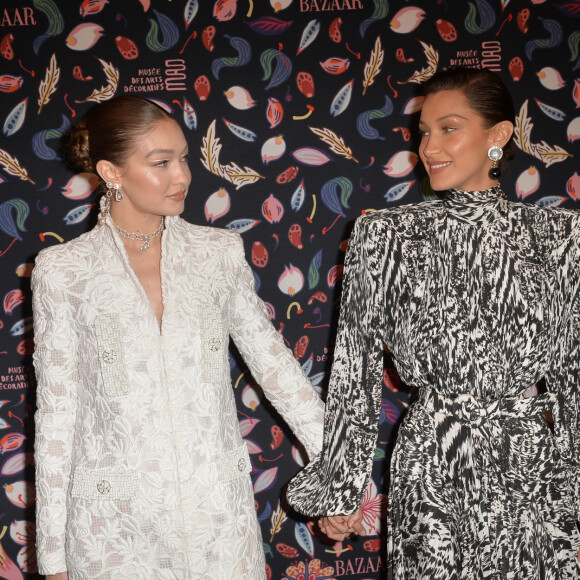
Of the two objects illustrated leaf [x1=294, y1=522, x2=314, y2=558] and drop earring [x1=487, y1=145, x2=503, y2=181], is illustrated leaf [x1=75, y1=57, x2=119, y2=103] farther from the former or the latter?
illustrated leaf [x1=294, y1=522, x2=314, y2=558]

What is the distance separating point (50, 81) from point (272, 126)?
0.76 m

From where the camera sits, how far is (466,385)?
5.05 feet

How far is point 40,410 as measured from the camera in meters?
1.65

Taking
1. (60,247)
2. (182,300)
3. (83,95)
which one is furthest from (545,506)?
(83,95)

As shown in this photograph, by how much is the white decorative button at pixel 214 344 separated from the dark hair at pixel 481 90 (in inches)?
30.6

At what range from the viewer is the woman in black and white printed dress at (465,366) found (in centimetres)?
152

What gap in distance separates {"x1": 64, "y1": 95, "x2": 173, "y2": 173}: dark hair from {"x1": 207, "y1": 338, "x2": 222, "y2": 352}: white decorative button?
18.9 inches

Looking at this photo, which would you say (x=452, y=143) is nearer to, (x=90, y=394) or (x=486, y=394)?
(x=486, y=394)

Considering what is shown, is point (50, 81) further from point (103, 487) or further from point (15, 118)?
point (103, 487)

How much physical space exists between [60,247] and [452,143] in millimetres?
958

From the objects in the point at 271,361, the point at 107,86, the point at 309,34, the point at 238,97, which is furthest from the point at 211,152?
the point at 271,361

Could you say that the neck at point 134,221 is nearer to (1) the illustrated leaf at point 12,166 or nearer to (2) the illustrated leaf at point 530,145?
(1) the illustrated leaf at point 12,166

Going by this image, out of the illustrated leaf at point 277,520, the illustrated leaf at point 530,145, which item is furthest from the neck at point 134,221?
the illustrated leaf at point 530,145

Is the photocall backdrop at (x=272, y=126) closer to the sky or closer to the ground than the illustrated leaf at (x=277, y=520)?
closer to the sky
